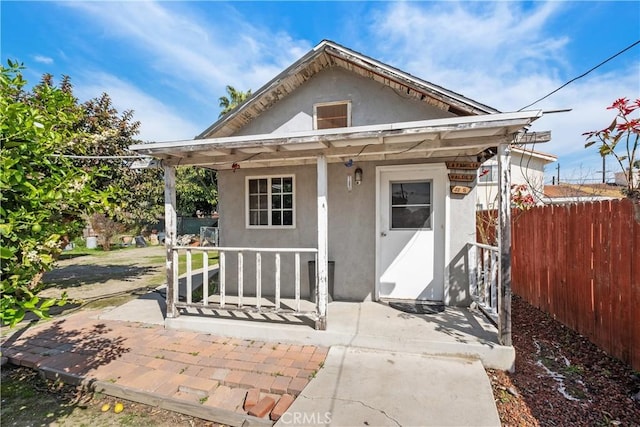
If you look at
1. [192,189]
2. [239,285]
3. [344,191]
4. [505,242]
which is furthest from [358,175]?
[192,189]

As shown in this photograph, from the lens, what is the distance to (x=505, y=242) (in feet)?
11.5

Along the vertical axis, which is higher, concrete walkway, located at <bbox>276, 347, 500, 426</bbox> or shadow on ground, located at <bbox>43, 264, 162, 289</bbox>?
concrete walkway, located at <bbox>276, 347, 500, 426</bbox>

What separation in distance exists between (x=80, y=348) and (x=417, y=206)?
5.46 m

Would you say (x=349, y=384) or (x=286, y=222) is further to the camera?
(x=286, y=222)

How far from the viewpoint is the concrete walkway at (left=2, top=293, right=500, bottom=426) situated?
2.69m

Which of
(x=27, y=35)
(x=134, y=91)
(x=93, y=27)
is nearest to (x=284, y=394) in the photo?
(x=93, y=27)

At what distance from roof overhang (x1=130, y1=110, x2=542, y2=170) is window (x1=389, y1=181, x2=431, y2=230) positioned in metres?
0.74

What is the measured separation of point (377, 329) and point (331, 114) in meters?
3.86

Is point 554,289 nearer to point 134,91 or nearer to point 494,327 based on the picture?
point 494,327

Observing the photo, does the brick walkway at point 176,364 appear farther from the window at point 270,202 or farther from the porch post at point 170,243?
the window at point 270,202

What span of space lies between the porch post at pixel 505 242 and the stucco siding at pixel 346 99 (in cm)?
205

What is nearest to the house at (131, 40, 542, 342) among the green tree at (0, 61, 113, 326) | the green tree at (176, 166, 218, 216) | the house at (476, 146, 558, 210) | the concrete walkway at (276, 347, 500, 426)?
the concrete walkway at (276, 347, 500, 426)

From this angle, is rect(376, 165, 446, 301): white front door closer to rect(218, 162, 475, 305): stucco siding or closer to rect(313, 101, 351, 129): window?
rect(218, 162, 475, 305): stucco siding

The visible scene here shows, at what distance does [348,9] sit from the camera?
21.7ft
